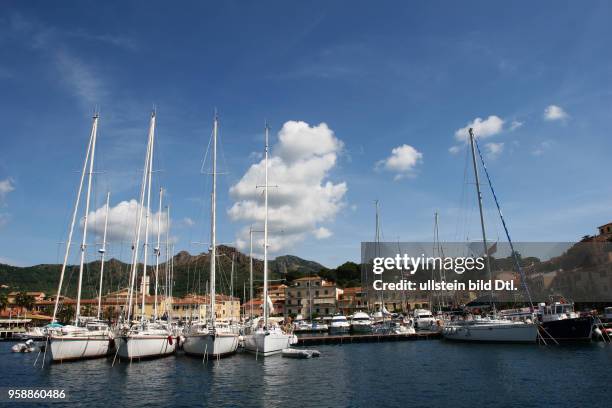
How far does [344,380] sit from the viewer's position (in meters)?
33.2

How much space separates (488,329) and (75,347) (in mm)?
44364

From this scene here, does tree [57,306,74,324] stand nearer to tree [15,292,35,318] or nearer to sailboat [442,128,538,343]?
tree [15,292,35,318]

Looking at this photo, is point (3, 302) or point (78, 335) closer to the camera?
point (78, 335)

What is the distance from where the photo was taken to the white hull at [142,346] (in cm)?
4012

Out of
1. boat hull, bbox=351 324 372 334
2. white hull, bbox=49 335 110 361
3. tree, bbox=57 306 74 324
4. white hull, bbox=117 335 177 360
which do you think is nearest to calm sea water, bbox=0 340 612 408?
white hull, bbox=49 335 110 361

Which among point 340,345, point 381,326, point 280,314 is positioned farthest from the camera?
point 280,314

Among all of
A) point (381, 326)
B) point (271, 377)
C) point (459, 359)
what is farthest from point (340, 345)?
point (271, 377)

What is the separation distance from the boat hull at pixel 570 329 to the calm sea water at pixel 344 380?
6.92 m

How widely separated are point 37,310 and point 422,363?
5062 inches

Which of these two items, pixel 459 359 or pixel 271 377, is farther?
pixel 459 359

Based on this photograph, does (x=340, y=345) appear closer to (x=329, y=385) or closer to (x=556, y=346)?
(x=556, y=346)

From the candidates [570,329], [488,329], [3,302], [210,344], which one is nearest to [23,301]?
[3,302]

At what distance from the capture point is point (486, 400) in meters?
25.6

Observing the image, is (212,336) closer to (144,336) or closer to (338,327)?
(144,336)
